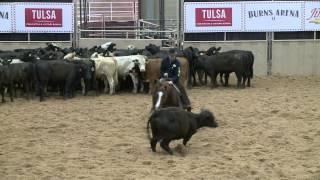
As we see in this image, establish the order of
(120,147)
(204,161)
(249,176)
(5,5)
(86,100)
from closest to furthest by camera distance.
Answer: (249,176) → (204,161) → (120,147) → (86,100) → (5,5)

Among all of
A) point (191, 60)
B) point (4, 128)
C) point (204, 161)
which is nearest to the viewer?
point (204, 161)

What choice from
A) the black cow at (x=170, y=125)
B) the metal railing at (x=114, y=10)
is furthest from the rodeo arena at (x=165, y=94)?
the metal railing at (x=114, y=10)

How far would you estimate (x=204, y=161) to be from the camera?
33.4 ft

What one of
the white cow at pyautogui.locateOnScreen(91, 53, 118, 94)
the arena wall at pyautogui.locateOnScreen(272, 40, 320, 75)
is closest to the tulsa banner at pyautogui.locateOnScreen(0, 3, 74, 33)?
the white cow at pyautogui.locateOnScreen(91, 53, 118, 94)

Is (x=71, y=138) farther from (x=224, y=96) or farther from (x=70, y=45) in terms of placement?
(x=70, y=45)

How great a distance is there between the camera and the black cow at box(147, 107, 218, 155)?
1043 centimetres

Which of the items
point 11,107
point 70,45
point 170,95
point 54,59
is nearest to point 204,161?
point 170,95

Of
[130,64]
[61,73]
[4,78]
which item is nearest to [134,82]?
[130,64]

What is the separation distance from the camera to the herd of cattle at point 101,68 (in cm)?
1769

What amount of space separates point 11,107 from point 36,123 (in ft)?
8.82

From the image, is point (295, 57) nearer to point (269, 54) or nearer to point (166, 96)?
point (269, 54)

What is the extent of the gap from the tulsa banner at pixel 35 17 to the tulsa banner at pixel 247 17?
177 inches

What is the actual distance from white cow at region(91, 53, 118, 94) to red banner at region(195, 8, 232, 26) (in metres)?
6.29

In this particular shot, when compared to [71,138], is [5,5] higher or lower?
higher
